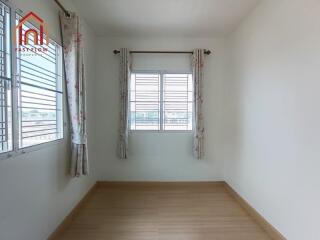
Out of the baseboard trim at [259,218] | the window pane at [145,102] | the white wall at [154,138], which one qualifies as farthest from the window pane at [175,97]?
the baseboard trim at [259,218]

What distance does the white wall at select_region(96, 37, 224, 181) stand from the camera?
3.91 m

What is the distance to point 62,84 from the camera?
244 cm

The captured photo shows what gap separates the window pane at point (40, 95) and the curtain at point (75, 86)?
0.33 feet

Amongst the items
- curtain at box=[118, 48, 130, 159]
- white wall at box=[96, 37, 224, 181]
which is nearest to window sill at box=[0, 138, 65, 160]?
curtain at box=[118, 48, 130, 159]

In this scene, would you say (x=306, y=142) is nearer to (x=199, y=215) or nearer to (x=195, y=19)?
(x=199, y=215)

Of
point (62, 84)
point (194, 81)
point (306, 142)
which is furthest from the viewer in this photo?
point (194, 81)

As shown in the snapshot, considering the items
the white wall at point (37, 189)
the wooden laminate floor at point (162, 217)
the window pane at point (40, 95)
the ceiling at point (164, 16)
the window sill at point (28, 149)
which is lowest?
the wooden laminate floor at point (162, 217)

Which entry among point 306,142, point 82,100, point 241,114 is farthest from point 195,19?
point 306,142

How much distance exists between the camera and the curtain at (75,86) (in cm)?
240

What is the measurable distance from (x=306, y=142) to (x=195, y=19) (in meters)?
2.22

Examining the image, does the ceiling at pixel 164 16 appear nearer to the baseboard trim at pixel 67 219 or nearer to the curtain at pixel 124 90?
the curtain at pixel 124 90

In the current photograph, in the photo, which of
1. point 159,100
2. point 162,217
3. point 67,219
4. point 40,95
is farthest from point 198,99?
point 67,219

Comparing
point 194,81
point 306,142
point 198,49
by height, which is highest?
point 198,49

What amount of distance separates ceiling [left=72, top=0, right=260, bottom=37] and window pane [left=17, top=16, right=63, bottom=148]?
37.7 inches
